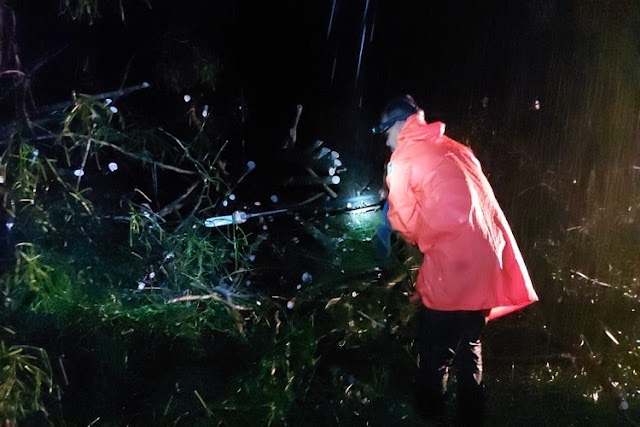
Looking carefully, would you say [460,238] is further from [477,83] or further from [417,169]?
[477,83]

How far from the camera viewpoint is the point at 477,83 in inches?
207

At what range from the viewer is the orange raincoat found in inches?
125

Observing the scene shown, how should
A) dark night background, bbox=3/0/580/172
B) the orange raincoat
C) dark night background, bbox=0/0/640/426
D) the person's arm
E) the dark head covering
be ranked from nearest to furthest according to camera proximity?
the orange raincoat
the person's arm
the dark head covering
dark night background, bbox=0/0/640/426
dark night background, bbox=3/0/580/172

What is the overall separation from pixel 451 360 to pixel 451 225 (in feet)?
2.65

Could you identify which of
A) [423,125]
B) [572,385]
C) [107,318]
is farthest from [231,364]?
[572,385]

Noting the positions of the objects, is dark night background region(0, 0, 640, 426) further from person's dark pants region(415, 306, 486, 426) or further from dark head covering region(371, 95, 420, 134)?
dark head covering region(371, 95, 420, 134)

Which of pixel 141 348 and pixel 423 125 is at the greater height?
pixel 423 125

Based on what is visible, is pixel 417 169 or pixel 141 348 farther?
pixel 141 348

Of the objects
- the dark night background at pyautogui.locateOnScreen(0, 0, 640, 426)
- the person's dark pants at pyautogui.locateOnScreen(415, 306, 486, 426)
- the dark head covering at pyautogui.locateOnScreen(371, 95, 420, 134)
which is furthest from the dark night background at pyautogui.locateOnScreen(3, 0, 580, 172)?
the person's dark pants at pyautogui.locateOnScreen(415, 306, 486, 426)

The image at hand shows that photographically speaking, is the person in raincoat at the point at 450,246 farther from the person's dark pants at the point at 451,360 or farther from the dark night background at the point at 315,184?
the dark night background at the point at 315,184

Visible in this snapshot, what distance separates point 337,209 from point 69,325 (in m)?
2.07

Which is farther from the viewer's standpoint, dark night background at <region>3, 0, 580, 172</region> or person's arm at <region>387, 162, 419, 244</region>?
dark night background at <region>3, 0, 580, 172</region>

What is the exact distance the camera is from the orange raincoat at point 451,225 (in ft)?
10.4

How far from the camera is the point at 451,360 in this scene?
3506mm
